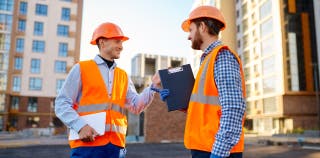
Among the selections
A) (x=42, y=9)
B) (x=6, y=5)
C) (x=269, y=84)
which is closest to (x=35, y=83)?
(x=42, y=9)

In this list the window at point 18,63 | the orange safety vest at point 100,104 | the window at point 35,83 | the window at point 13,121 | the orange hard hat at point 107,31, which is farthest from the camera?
the window at point 35,83

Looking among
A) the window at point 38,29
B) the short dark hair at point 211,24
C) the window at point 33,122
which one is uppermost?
the window at point 38,29

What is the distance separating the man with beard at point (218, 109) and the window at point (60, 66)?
48.9 meters

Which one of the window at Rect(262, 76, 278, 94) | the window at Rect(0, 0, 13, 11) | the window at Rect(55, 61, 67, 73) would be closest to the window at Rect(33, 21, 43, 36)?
the window at Rect(0, 0, 13, 11)

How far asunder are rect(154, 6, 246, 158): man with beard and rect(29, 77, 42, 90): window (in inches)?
1927

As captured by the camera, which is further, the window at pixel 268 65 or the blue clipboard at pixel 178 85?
the window at pixel 268 65

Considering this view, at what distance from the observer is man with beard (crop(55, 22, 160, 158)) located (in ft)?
10.3

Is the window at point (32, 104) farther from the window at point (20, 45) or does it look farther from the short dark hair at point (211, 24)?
the short dark hair at point (211, 24)

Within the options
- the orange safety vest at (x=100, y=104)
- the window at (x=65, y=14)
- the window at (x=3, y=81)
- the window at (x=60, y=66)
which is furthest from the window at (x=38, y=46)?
the orange safety vest at (x=100, y=104)

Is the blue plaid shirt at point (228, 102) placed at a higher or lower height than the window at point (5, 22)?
lower

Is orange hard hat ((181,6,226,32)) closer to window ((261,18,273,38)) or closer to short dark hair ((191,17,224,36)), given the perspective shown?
short dark hair ((191,17,224,36))

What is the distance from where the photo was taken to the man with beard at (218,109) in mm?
2246

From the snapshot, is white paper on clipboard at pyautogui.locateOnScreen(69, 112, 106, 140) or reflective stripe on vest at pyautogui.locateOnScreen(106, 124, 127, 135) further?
reflective stripe on vest at pyautogui.locateOnScreen(106, 124, 127, 135)

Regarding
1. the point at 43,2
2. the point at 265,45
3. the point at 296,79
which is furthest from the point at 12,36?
the point at 296,79
